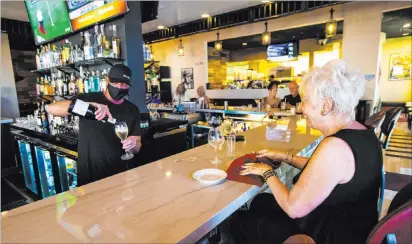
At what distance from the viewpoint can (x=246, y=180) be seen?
3.91ft

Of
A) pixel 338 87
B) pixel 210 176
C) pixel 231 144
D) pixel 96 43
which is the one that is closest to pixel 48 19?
pixel 96 43

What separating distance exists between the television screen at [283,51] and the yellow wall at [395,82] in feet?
21.5

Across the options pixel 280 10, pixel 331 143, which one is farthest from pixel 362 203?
pixel 280 10

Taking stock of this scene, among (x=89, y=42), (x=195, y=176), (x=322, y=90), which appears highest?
(x=89, y=42)

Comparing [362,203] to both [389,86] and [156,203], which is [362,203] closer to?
[156,203]

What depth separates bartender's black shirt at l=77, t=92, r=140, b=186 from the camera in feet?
6.49

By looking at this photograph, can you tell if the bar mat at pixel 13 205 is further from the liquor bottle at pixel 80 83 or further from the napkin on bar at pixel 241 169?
the napkin on bar at pixel 241 169

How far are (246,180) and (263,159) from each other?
0.30 meters

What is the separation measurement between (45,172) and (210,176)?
2963 mm

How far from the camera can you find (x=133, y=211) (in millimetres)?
933

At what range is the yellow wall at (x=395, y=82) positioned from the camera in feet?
35.1

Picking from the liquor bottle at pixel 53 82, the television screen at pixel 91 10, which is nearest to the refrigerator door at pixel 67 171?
the liquor bottle at pixel 53 82

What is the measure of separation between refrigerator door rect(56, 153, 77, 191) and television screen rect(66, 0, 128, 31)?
1700 millimetres

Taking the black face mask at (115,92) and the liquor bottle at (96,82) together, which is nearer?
the black face mask at (115,92)
